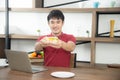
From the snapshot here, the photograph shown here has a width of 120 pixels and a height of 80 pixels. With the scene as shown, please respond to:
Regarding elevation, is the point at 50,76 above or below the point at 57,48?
below

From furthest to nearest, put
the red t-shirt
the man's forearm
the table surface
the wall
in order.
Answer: the wall < the red t-shirt < the man's forearm < the table surface

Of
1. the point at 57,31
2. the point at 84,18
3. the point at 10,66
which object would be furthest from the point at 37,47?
the point at 84,18

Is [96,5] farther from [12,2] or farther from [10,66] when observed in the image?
[10,66]

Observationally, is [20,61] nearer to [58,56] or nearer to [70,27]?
[58,56]

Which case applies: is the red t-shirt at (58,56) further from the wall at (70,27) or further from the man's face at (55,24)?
the wall at (70,27)

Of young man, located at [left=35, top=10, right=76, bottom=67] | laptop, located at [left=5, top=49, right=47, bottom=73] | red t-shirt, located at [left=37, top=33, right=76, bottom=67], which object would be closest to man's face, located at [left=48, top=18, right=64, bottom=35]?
young man, located at [left=35, top=10, right=76, bottom=67]

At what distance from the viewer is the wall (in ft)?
10.8

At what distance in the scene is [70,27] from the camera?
3.45 metres

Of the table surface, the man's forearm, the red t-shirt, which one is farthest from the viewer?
the red t-shirt

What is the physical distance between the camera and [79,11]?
10.3ft

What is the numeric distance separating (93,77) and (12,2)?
2.53 m

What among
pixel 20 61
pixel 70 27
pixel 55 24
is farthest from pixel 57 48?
pixel 70 27

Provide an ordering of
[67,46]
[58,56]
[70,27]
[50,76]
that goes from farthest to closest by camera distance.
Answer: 1. [70,27]
2. [58,56]
3. [67,46]
4. [50,76]

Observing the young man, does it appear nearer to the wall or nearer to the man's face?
the man's face
